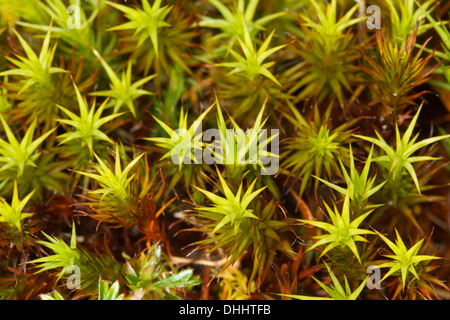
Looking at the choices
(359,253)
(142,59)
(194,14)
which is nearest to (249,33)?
(194,14)

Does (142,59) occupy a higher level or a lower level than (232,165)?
higher

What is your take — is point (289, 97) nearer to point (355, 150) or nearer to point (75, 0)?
point (355, 150)

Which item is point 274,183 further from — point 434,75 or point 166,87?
point 434,75

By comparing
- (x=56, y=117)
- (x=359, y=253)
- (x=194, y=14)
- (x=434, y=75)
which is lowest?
(x=359, y=253)

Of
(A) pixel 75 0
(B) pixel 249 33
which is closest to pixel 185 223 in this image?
(B) pixel 249 33

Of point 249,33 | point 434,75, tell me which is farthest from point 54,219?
point 434,75

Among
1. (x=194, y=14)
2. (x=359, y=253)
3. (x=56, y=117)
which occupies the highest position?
(x=194, y=14)

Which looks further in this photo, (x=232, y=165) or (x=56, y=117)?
(x=56, y=117)

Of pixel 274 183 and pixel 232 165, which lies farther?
pixel 274 183

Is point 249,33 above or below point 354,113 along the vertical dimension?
above
